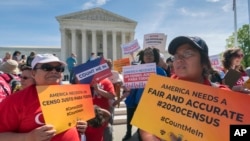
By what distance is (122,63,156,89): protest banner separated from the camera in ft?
15.7

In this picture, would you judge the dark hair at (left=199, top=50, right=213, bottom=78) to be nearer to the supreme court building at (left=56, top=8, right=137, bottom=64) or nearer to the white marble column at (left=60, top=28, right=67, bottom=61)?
the white marble column at (left=60, top=28, right=67, bottom=61)

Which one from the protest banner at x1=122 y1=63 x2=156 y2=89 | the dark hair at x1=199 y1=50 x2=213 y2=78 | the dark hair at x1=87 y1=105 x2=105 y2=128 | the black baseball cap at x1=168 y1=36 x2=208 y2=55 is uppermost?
the black baseball cap at x1=168 y1=36 x2=208 y2=55

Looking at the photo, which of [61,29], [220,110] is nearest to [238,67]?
[220,110]

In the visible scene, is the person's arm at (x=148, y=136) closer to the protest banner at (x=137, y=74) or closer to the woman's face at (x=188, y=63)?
the woman's face at (x=188, y=63)

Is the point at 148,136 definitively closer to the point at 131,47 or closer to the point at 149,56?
the point at 149,56

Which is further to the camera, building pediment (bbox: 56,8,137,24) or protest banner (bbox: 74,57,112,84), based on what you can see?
building pediment (bbox: 56,8,137,24)

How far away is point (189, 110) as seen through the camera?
1847mm

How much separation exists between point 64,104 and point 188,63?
1007mm

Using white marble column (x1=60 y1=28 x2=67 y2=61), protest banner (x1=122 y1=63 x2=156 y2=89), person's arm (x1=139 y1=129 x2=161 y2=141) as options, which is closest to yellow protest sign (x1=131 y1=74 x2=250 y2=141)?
person's arm (x1=139 y1=129 x2=161 y2=141)

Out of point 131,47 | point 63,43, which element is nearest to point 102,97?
point 131,47

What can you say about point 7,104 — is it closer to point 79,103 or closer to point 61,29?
point 79,103

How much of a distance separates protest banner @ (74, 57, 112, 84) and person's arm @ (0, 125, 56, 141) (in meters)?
2.21

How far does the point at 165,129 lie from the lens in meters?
1.87

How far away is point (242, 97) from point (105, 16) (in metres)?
67.7
